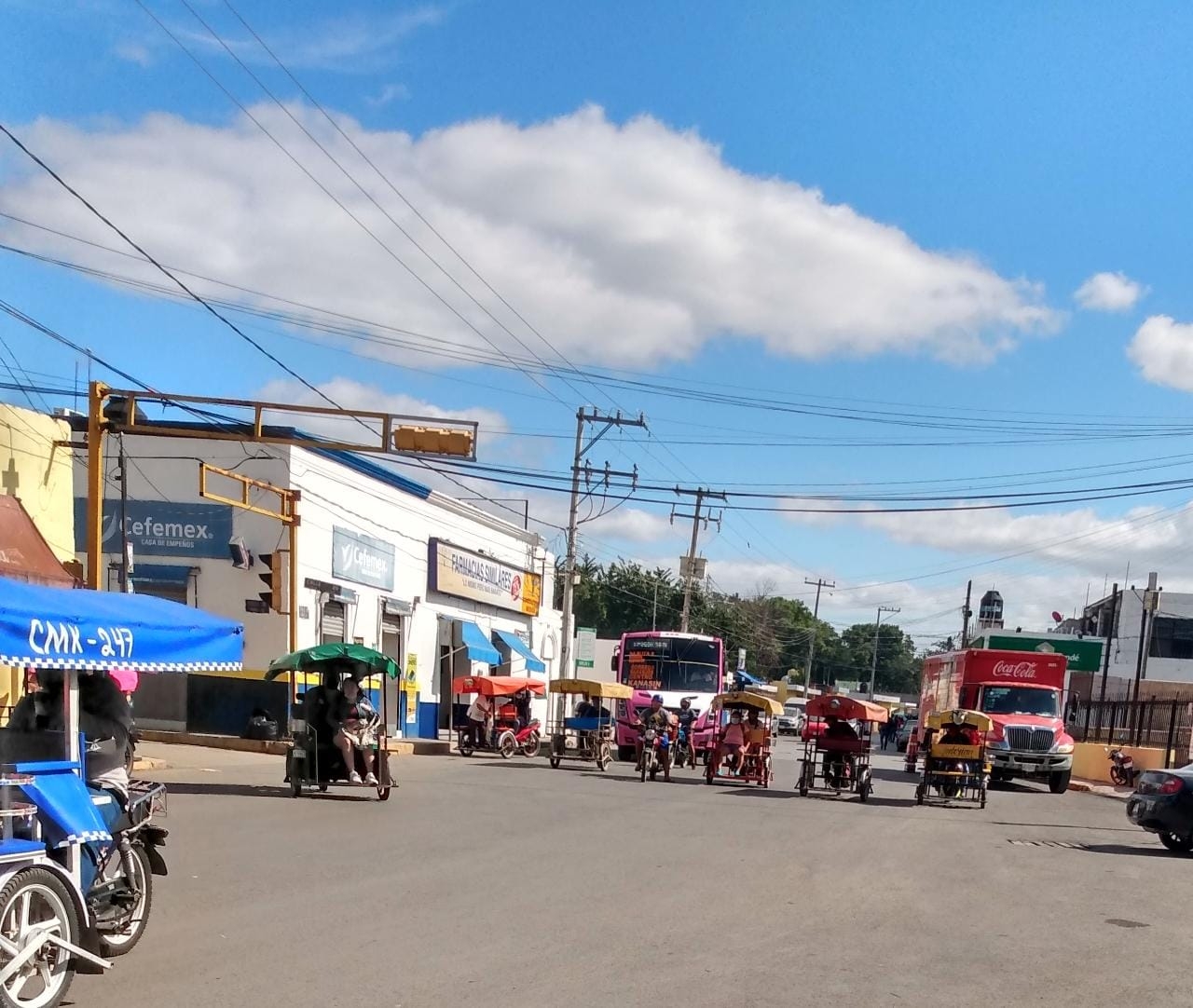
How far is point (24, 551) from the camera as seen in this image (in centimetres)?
1839

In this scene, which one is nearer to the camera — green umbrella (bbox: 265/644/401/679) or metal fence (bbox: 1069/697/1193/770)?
green umbrella (bbox: 265/644/401/679)

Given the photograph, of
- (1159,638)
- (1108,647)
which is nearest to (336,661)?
(1108,647)

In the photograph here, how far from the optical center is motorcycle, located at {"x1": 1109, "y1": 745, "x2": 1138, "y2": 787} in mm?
31938

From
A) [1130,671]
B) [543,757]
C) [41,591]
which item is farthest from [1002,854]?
[1130,671]

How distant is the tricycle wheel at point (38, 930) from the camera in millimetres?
5996

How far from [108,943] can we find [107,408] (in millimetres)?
12185

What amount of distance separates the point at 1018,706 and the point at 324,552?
16994mm

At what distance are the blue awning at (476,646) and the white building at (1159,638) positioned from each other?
3998 cm

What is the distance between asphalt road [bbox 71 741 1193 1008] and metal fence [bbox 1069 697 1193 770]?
15.3 meters

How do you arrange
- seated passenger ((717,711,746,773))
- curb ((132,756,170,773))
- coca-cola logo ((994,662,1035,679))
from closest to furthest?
curb ((132,756,170,773))
seated passenger ((717,711,746,773))
coca-cola logo ((994,662,1035,679))

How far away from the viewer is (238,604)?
28312mm

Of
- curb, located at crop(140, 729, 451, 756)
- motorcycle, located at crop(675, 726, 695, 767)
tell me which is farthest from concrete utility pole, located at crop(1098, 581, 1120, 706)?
curb, located at crop(140, 729, 451, 756)

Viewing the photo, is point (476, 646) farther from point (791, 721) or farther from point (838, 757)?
point (791, 721)

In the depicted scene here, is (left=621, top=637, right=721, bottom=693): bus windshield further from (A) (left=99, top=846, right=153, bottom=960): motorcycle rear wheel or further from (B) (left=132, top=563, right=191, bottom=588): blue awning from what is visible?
(A) (left=99, top=846, right=153, bottom=960): motorcycle rear wheel
